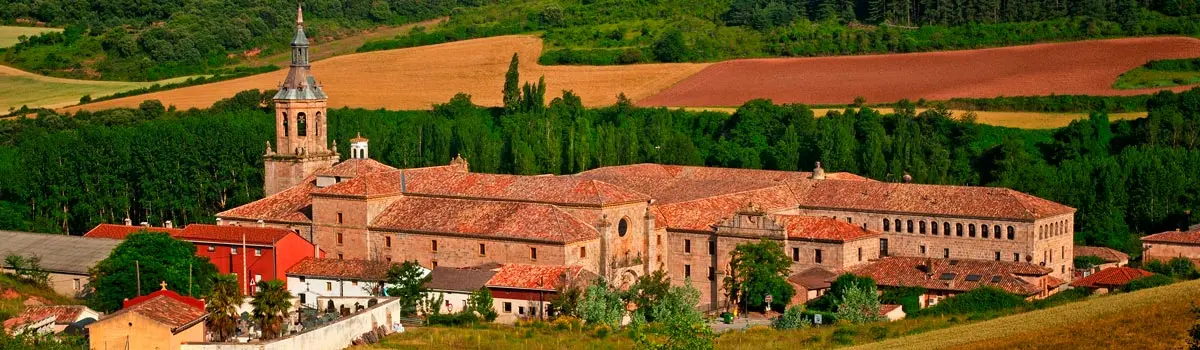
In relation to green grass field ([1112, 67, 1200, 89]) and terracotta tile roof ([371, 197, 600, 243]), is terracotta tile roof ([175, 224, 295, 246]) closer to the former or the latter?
terracotta tile roof ([371, 197, 600, 243])

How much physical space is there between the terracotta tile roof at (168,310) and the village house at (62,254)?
1248cm

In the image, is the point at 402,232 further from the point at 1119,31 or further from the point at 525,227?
the point at 1119,31

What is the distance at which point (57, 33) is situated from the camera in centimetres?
13050

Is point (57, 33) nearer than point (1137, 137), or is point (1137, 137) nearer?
point (1137, 137)

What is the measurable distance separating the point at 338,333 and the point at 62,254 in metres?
21.2

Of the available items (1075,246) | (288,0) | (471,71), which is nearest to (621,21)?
(471,71)

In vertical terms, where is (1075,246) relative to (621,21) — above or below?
below

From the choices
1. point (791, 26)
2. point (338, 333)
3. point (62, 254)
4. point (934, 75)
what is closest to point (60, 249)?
point (62, 254)

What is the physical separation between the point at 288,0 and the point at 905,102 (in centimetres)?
5938

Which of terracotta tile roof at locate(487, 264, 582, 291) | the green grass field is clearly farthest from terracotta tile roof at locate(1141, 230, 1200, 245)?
terracotta tile roof at locate(487, 264, 582, 291)

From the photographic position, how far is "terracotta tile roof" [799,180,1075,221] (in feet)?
250

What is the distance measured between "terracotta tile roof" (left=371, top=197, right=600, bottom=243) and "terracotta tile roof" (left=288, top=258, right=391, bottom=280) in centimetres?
194

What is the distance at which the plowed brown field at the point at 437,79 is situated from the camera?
115875mm

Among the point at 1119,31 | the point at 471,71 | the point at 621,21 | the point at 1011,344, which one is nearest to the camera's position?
the point at 1011,344
